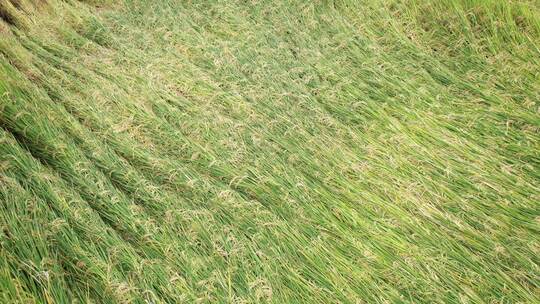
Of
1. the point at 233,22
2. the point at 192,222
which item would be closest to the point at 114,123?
the point at 192,222

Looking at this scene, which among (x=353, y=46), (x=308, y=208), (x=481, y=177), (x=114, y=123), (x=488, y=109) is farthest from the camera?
(x=353, y=46)

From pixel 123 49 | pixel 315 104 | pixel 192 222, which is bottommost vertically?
pixel 315 104

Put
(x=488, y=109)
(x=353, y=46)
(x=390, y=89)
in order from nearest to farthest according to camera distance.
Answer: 1. (x=488, y=109)
2. (x=390, y=89)
3. (x=353, y=46)

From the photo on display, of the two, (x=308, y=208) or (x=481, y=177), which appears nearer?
(x=308, y=208)

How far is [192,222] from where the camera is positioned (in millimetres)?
2811

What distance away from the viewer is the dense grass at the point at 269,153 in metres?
2.62

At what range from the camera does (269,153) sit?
10.9ft

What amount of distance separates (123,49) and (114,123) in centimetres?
107

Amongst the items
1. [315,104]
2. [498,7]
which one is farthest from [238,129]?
[498,7]

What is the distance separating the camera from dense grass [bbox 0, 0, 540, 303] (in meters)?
2.62

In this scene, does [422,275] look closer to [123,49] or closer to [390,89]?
[390,89]

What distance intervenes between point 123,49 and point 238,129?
4.73ft

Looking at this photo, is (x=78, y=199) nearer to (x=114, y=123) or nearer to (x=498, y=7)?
(x=114, y=123)

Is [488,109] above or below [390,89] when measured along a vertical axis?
below
